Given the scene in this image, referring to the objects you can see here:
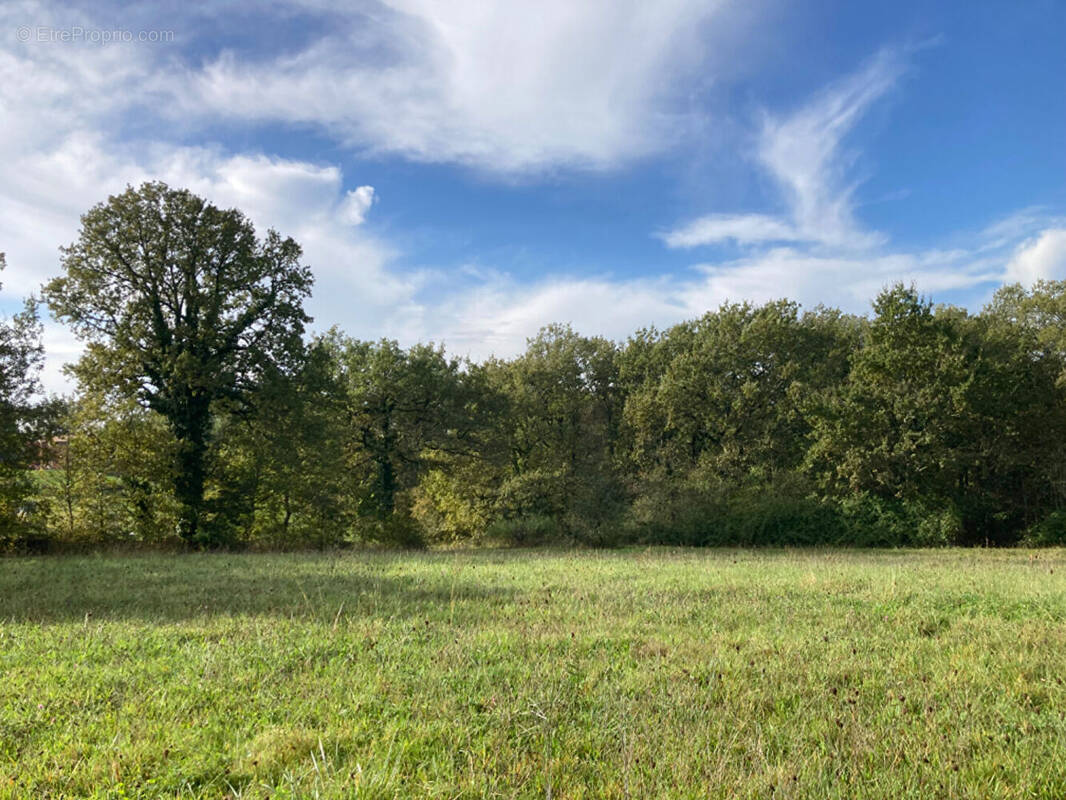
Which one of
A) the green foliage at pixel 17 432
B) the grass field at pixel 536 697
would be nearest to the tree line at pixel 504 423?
the green foliage at pixel 17 432

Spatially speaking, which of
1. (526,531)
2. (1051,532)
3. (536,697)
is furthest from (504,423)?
(536,697)

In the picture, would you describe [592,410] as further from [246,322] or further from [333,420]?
[246,322]

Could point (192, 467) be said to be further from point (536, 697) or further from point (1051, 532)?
point (1051, 532)

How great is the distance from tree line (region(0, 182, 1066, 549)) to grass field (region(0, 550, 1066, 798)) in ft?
56.4

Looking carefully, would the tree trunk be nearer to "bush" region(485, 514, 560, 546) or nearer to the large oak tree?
the large oak tree

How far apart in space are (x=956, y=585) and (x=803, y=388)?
2907 centimetres

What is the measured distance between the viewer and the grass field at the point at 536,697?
3.90 metres

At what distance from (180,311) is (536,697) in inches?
1075

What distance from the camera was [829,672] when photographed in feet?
19.6

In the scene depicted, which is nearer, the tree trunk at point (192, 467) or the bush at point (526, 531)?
the tree trunk at point (192, 467)

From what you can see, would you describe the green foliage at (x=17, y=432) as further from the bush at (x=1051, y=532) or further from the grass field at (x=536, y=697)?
the bush at (x=1051, y=532)

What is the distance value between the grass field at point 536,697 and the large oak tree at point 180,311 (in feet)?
57.6

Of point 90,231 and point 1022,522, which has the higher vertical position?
point 90,231

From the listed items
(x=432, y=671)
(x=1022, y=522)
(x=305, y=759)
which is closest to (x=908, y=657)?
(x=432, y=671)
